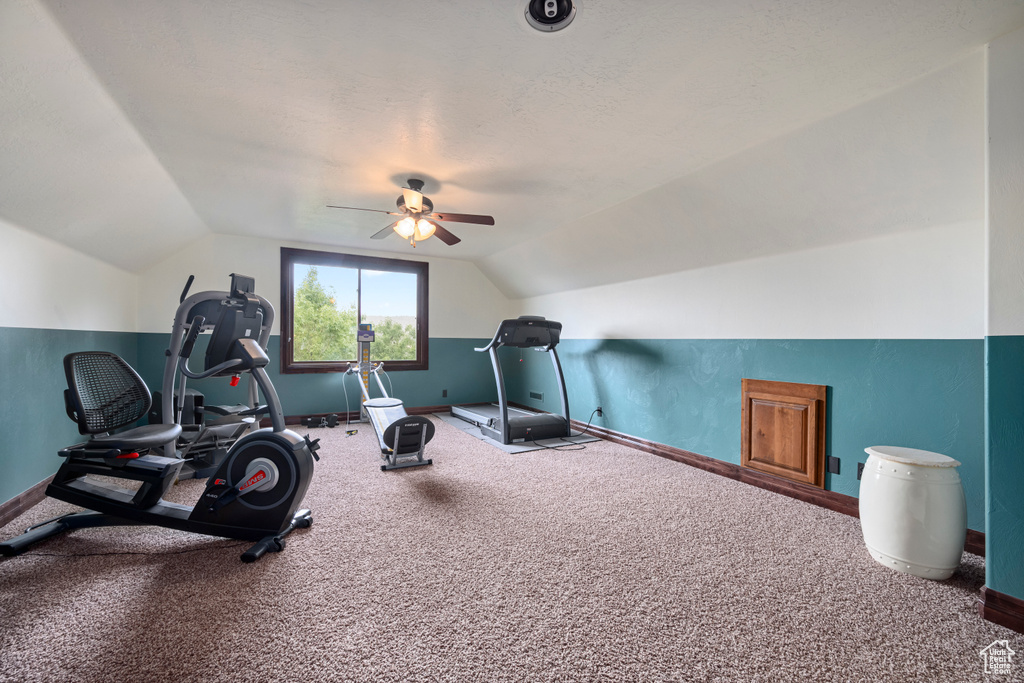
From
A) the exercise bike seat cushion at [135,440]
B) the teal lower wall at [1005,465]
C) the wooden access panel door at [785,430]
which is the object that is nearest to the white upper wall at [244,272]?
the exercise bike seat cushion at [135,440]

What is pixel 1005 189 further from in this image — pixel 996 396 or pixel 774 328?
pixel 774 328

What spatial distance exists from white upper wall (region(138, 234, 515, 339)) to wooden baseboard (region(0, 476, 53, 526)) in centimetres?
251

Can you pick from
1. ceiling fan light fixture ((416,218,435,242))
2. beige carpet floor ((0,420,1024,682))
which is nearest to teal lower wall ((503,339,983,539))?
beige carpet floor ((0,420,1024,682))

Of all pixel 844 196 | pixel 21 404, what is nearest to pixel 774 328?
pixel 844 196

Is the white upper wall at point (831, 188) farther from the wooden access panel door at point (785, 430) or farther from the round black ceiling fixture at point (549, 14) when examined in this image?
the round black ceiling fixture at point (549, 14)

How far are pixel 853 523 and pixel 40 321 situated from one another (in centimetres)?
561

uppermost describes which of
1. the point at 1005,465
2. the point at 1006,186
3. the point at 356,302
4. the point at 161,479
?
the point at 1006,186

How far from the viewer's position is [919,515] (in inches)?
81.4

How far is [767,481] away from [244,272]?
5.99 m

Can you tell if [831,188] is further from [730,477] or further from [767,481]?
[730,477]

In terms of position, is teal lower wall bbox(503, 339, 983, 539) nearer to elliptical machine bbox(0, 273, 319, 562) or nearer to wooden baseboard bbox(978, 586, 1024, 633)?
wooden baseboard bbox(978, 586, 1024, 633)

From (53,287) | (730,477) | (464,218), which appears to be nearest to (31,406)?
(53,287)

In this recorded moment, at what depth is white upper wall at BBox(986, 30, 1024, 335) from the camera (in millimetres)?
1719

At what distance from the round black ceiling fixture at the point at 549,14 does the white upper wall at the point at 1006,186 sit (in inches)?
70.1
